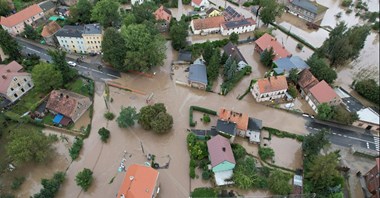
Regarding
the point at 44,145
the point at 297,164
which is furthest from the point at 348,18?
the point at 44,145

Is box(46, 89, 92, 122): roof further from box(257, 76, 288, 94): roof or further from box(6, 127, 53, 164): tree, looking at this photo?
box(257, 76, 288, 94): roof

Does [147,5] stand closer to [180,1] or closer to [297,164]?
[180,1]

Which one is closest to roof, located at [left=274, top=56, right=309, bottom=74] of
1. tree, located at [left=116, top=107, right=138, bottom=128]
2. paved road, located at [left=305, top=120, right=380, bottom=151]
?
paved road, located at [left=305, top=120, right=380, bottom=151]

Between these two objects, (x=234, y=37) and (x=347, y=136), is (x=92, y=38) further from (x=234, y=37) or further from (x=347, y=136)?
(x=347, y=136)


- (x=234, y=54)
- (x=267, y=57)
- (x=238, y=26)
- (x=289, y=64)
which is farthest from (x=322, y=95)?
(x=238, y=26)

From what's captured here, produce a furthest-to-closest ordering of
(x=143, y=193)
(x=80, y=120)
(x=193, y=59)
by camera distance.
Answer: (x=193, y=59), (x=80, y=120), (x=143, y=193)

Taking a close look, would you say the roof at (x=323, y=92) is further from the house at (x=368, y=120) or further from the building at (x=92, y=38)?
the building at (x=92, y=38)

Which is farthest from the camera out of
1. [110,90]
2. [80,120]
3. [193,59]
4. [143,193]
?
[193,59]
